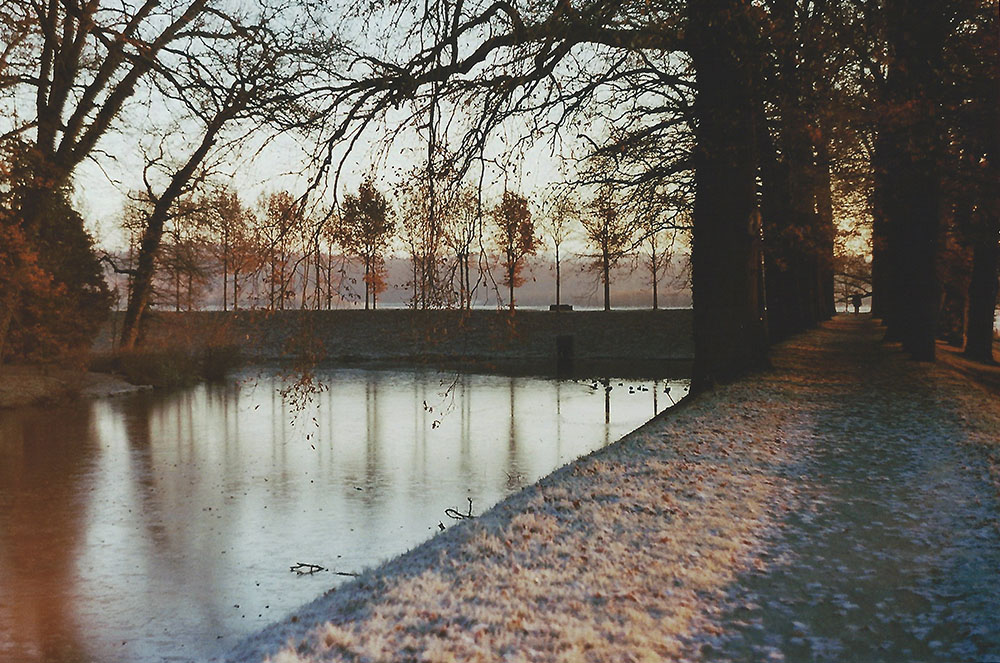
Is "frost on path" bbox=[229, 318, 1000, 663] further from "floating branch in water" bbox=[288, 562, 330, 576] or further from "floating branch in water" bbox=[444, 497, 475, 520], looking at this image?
"floating branch in water" bbox=[288, 562, 330, 576]

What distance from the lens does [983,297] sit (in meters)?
20.4

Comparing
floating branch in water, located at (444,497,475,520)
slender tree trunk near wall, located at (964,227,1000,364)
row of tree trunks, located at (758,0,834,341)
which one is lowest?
floating branch in water, located at (444,497,475,520)

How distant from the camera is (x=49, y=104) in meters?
19.3

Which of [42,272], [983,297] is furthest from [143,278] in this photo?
[983,297]

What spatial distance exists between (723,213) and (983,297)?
433 inches

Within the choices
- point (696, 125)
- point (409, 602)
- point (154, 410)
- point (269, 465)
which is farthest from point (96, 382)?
point (409, 602)

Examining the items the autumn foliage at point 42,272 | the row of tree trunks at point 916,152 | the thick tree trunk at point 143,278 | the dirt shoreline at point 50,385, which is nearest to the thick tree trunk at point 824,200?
the row of tree trunks at point 916,152

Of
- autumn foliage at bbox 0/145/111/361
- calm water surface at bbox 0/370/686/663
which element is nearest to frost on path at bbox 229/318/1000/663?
calm water surface at bbox 0/370/686/663

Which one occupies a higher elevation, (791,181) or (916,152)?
(791,181)

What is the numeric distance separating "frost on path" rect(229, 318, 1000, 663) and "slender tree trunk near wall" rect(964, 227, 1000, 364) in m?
12.4

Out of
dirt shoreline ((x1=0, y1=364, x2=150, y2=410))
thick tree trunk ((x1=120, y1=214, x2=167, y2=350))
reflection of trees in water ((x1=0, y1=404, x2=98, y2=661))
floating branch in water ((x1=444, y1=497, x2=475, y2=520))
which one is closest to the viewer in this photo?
reflection of trees in water ((x1=0, y1=404, x2=98, y2=661))

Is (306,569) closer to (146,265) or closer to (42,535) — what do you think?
(42,535)

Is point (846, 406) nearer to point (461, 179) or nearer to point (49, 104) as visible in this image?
point (461, 179)

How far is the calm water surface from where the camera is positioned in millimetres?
7203
